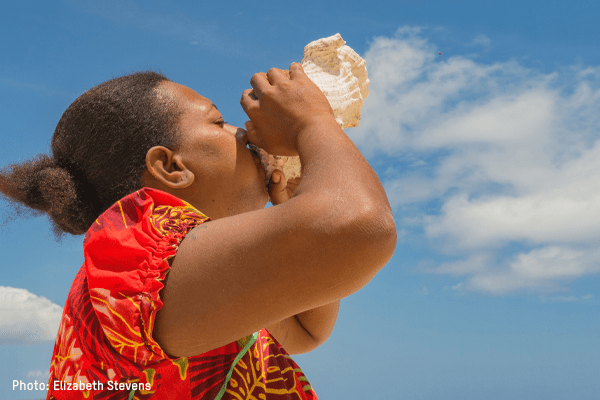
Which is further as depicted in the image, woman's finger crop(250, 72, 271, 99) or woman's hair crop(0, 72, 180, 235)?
woman's hair crop(0, 72, 180, 235)

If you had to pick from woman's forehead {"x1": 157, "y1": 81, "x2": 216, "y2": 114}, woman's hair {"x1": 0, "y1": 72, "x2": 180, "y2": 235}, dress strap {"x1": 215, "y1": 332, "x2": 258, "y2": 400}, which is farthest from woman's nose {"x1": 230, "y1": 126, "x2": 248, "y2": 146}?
dress strap {"x1": 215, "y1": 332, "x2": 258, "y2": 400}


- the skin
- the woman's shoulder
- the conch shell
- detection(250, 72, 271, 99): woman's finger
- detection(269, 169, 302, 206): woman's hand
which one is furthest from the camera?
the conch shell

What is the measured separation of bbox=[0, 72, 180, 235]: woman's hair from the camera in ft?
7.06

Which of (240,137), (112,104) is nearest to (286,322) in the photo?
(240,137)

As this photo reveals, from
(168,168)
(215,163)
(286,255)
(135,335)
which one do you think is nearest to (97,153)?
(168,168)

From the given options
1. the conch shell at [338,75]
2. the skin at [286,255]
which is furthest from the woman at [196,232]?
the conch shell at [338,75]

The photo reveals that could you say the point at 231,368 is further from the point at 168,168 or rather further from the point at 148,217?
the point at 168,168

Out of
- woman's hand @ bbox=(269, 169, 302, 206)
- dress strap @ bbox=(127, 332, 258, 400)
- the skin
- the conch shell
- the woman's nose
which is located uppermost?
the conch shell

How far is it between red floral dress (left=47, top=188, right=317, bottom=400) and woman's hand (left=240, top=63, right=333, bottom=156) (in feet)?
1.36

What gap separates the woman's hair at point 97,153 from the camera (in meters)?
2.15

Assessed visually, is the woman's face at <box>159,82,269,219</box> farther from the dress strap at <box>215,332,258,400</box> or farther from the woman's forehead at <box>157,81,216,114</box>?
the dress strap at <box>215,332,258,400</box>

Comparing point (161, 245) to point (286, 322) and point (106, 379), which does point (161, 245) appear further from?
point (286, 322)

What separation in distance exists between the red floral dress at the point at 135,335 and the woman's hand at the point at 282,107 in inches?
16.3

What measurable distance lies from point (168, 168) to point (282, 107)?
57 cm
